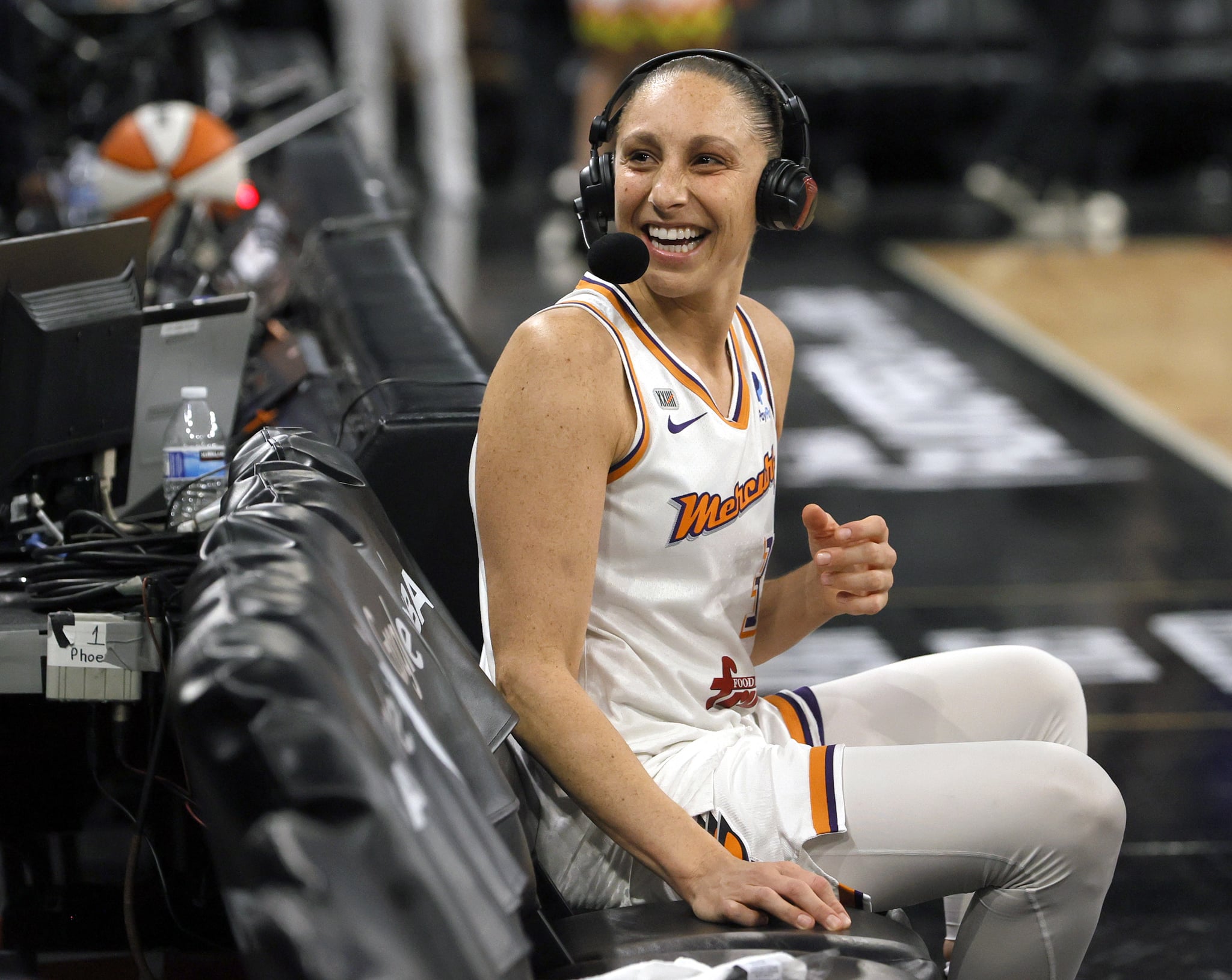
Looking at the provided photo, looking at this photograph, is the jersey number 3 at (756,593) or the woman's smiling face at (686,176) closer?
the woman's smiling face at (686,176)

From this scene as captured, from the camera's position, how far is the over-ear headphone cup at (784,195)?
5.33 feet

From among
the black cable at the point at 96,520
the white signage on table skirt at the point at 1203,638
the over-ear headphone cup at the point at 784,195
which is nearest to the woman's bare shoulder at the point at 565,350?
the over-ear headphone cup at the point at 784,195

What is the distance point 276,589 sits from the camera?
109cm

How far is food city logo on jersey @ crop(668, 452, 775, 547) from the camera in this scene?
1566 millimetres

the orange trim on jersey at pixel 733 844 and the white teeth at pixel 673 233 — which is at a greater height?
the white teeth at pixel 673 233

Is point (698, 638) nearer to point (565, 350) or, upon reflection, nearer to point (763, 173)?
point (565, 350)

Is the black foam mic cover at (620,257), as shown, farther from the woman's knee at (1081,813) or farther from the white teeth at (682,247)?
the woman's knee at (1081,813)

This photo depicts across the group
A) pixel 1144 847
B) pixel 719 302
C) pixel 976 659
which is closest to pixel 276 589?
pixel 719 302

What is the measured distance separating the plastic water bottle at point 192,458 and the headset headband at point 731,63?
657 mm

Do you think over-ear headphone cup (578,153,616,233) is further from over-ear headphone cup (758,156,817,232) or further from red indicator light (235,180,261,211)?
red indicator light (235,180,261,211)

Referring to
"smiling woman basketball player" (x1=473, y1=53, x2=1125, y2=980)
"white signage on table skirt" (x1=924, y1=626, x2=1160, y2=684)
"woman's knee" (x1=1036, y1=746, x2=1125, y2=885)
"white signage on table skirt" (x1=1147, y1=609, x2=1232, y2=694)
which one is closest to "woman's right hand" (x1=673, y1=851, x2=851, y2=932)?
"smiling woman basketball player" (x1=473, y1=53, x2=1125, y2=980)

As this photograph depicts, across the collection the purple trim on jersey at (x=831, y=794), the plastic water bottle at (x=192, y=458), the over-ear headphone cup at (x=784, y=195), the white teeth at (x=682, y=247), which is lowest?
the purple trim on jersey at (x=831, y=794)

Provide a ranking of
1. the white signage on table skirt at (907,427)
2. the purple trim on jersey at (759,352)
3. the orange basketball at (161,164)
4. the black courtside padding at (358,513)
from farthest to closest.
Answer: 1. the white signage on table skirt at (907,427)
2. the orange basketball at (161,164)
3. the purple trim on jersey at (759,352)
4. the black courtside padding at (358,513)

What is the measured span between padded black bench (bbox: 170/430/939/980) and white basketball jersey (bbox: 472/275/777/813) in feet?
0.90
